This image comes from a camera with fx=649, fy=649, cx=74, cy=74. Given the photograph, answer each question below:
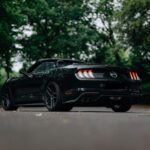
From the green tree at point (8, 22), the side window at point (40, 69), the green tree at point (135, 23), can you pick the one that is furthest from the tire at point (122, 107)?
the green tree at point (8, 22)

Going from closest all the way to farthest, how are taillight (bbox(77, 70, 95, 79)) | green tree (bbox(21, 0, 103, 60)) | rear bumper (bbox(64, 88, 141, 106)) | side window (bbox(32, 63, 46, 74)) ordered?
rear bumper (bbox(64, 88, 141, 106)) < taillight (bbox(77, 70, 95, 79)) < side window (bbox(32, 63, 46, 74)) < green tree (bbox(21, 0, 103, 60))

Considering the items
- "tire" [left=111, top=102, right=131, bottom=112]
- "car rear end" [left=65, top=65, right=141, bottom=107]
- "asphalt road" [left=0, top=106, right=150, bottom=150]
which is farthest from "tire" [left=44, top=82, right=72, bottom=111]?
"asphalt road" [left=0, top=106, right=150, bottom=150]

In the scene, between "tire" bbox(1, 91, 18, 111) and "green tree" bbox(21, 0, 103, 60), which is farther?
"green tree" bbox(21, 0, 103, 60)

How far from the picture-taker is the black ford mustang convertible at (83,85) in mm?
Answer: 14258

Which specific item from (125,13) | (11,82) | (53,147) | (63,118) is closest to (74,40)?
(125,13)

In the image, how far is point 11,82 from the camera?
1695 cm

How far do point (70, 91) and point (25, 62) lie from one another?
40.2 m

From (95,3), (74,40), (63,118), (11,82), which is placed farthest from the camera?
(95,3)

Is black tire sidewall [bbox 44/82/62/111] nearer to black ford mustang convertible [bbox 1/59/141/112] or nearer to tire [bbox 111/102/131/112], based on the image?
black ford mustang convertible [bbox 1/59/141/112]

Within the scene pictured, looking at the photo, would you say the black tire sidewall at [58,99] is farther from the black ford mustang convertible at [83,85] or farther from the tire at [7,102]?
the tire at [7,102]

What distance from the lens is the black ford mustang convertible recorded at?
14.3 meters

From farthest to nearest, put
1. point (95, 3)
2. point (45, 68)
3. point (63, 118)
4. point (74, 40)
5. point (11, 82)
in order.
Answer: point (95, 3)
point (74, 40)
point (11, 82)
point (45, 68)
point (63, 118)

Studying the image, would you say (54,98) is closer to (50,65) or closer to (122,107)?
(50,65)

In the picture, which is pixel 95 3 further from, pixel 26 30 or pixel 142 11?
pixel 142 11
